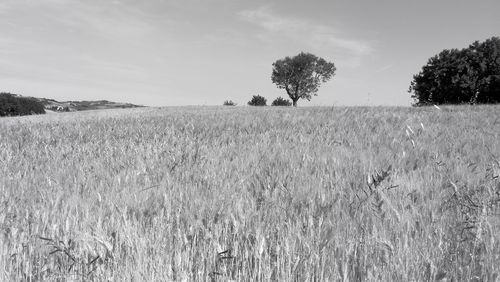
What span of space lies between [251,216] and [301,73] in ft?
277

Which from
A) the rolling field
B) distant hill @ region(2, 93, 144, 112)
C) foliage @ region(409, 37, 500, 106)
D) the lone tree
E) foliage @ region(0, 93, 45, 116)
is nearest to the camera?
the rolling field

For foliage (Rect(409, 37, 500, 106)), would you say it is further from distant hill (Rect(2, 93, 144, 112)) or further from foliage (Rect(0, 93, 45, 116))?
foliage (Rect(0, 93, 45, 116))

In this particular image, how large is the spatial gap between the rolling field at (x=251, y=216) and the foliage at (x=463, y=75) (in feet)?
210

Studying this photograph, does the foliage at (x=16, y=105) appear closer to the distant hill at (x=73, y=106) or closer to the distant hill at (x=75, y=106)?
the distant hill at (x=73, y=106)

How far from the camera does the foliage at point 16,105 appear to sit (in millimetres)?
45000

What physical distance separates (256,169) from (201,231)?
135 centimetres

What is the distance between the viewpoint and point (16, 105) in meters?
46.7

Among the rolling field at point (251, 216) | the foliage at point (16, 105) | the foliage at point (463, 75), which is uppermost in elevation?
the foliage at point (463, 75)

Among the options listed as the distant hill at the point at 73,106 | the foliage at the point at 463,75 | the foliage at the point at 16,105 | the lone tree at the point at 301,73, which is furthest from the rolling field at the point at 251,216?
the lone tree at the point at 301,73

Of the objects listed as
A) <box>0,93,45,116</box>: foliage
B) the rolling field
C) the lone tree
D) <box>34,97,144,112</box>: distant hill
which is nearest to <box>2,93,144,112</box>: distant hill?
<box>34,97,144,112</box>: distant hill

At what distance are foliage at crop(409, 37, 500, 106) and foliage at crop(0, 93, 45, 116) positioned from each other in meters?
62.5

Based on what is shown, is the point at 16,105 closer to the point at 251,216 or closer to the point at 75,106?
the point at 75,106

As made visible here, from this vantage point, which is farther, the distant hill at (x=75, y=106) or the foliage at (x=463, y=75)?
the foliage at (x=463, y=75)

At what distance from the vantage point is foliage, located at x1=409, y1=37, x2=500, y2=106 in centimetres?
6109
